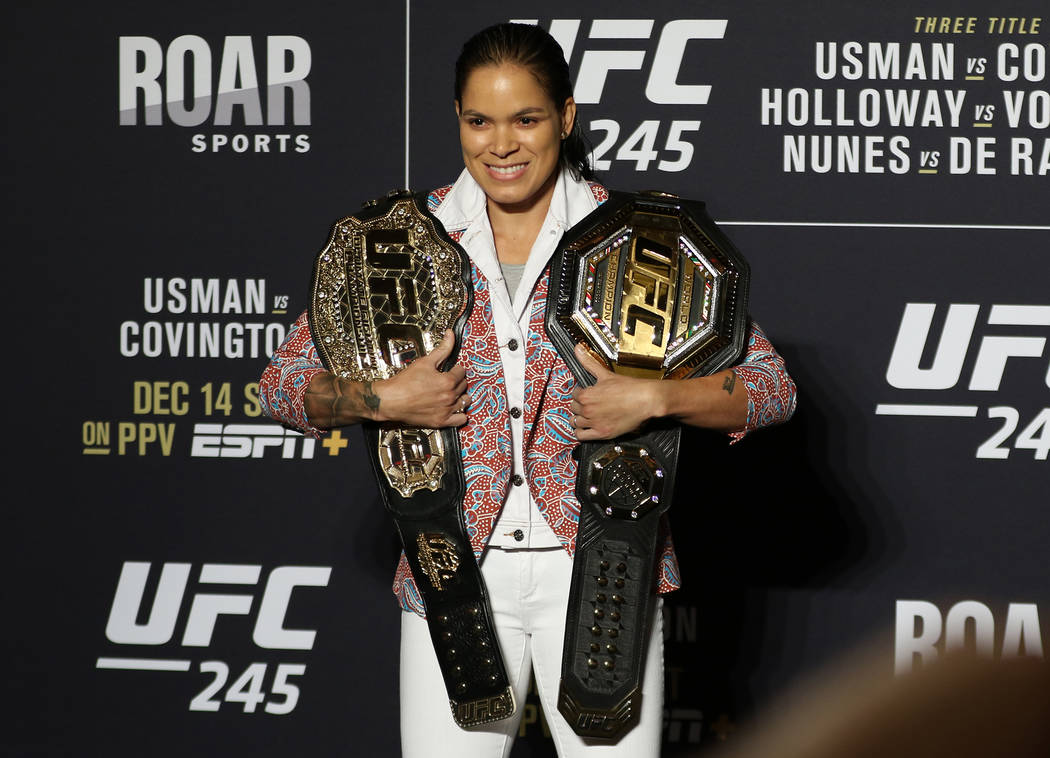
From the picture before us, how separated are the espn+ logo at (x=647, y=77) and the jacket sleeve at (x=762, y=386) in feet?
4.05

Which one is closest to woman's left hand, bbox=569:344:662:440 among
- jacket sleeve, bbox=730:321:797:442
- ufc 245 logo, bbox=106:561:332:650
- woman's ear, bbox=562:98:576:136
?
jacket sleeve, bbox=730:321:797:442

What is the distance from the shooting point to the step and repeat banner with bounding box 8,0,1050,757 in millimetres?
2799

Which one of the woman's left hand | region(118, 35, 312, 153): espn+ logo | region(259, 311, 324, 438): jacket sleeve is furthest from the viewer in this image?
region(118, 35, 312, 153): espn+ logo

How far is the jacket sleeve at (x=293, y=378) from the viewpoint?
163cm

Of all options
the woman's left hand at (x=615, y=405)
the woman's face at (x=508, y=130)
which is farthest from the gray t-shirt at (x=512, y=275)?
the woman's left hand at (x=615, y=405)

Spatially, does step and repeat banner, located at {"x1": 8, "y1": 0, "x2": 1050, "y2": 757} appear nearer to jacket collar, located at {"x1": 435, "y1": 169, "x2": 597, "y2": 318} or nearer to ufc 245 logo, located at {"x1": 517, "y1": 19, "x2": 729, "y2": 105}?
ufc 245 logo, located at {"x1": 517, "y1": 19, "x2": 729, "y2": 105}

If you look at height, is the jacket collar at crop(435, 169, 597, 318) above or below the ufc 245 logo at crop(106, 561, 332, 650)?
above

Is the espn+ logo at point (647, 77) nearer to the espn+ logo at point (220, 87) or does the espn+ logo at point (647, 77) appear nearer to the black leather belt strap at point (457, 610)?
the espn+ logo at point (220, 87)

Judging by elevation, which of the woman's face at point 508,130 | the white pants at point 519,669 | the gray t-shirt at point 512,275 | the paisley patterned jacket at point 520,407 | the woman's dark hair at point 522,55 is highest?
the woman's dark hair at point 522,55

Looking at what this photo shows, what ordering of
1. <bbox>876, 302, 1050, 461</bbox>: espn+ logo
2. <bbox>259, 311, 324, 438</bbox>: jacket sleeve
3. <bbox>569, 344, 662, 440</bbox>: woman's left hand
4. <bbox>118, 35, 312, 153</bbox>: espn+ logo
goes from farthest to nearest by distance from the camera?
<bbox>118, 35, 312, 153</bbox>: espn+ logo < <bbox>876, 302, 1050, 461</bbox>: espn+ logo < <bbox>259, 311, 324, 438</bbox>: jacket sleeve < <bbox>569, 344, 662, 440</bbox>: woman's left hand

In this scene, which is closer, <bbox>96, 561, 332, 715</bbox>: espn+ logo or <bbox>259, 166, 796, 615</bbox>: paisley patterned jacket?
<bbox>259, 166, 796, 615</bbox>: paisley patterned jacket

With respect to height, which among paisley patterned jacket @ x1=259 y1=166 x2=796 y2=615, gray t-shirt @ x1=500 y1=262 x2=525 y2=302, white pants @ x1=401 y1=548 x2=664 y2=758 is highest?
gray t-shirt @ x1=500 y1=262 x2=525 y2=302

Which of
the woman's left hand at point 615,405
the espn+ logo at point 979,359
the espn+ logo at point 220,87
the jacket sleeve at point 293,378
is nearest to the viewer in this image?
the woman's left hand at point 615,405

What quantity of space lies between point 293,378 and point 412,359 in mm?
174
